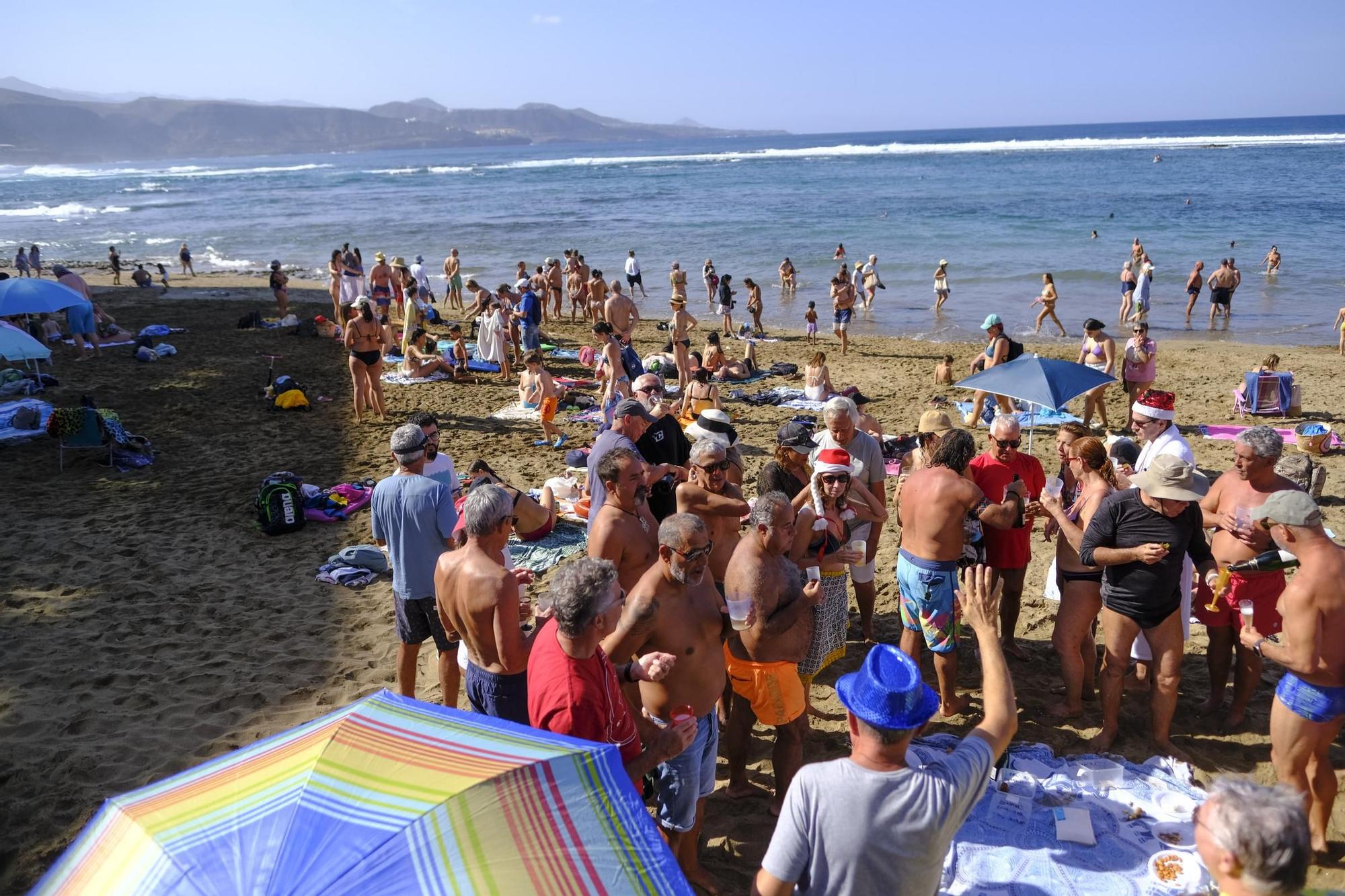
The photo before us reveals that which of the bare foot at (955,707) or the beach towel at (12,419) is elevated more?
the beach towel at (12,419)

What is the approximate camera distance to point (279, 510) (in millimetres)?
7672

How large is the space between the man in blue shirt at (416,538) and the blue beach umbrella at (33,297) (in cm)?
868

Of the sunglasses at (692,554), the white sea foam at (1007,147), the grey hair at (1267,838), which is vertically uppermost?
the white sea foam at (1007,147)

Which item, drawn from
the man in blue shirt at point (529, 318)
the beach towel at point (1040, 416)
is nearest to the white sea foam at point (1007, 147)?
the beach towel at point (1040, 416)

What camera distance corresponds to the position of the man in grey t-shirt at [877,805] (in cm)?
220

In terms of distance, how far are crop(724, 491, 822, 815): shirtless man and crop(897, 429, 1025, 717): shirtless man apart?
1.00 meters

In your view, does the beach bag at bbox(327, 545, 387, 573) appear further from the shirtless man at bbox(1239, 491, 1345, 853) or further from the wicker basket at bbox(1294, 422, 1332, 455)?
the wicker basket at bbox(1294, 422, 1332, 455)

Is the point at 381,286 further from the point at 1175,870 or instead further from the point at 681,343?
the point at 1175,870

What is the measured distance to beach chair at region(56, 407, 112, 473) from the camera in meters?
9.31

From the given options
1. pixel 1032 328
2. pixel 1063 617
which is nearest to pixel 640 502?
pixel 1063 617

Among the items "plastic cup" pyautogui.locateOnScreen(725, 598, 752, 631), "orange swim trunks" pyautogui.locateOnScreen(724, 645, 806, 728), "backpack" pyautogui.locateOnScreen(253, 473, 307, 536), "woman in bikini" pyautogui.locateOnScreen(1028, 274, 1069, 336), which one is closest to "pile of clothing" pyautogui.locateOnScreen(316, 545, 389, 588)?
"backpack" pyautogui.locateOnScreen(253, 473, 307, 536)

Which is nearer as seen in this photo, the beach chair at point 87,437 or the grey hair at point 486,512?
the grey hair at point 486,512

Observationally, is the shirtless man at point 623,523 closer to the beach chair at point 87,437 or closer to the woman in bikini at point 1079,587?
the woman in bikini at point 1079,587

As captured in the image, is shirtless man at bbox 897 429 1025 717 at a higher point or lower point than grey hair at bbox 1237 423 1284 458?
lower
